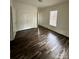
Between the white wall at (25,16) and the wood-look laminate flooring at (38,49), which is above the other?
the white wall at (25,16)

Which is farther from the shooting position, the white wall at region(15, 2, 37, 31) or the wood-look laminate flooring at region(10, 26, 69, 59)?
the white wall at region(15, 2, 37, 31)

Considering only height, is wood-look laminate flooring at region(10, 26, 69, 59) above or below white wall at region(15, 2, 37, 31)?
below

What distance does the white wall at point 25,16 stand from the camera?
7148 mm

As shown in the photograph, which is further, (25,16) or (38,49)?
(25,16)

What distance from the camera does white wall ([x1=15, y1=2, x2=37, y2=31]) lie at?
715 cm

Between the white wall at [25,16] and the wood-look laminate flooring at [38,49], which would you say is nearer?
the wood-look laminate flooring at [38,49]

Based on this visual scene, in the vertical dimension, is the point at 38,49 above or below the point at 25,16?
below

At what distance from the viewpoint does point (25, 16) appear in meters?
7.98
